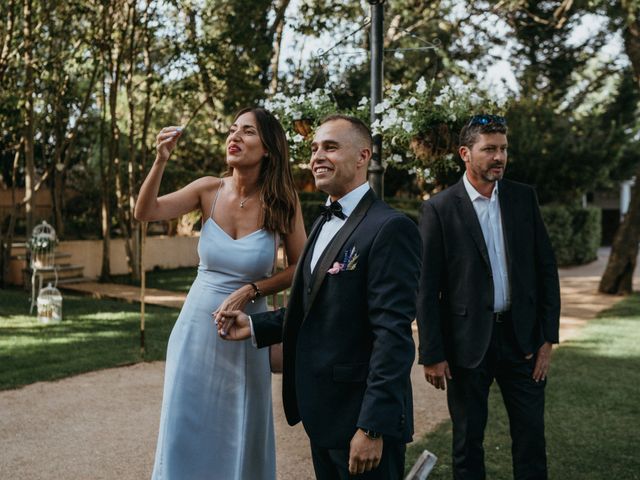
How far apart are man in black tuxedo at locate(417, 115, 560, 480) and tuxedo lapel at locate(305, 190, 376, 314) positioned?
1319mm

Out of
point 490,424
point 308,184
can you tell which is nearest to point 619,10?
point 490,424

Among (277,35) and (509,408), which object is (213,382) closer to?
(509,408)

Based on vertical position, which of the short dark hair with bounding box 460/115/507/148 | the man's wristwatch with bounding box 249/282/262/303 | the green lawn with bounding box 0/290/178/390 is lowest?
→ the green lawn with bounding box 0/290/178/390

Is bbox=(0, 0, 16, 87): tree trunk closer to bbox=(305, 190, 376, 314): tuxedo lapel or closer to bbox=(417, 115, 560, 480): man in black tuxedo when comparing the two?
bbox=(417, 115, 560, 480): man in black tuxedo

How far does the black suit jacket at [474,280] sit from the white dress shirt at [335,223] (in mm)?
1249

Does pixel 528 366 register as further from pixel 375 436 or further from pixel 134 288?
pixel 134 288

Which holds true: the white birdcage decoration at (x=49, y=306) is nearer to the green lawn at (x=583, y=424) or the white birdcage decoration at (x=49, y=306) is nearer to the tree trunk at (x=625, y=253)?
the green lawn at (x=583, y=424)

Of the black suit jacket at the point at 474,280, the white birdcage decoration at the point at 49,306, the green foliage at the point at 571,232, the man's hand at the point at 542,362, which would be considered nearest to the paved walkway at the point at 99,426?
the black suit jacket at the point at 474,280

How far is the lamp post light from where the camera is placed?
4809 mm

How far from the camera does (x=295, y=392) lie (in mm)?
2959

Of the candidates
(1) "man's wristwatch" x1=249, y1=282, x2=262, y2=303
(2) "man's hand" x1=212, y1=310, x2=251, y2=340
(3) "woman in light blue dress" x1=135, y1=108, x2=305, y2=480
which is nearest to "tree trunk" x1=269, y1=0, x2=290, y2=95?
(3) "woman in light blue dress" x1=135, y1=108, x2=305, y2=480

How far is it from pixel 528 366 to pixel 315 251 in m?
1.69

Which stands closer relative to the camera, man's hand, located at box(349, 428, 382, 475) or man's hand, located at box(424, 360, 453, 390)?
man's hand, located at box(349, 428, 382, 475)

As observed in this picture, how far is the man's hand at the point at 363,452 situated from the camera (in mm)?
2512
